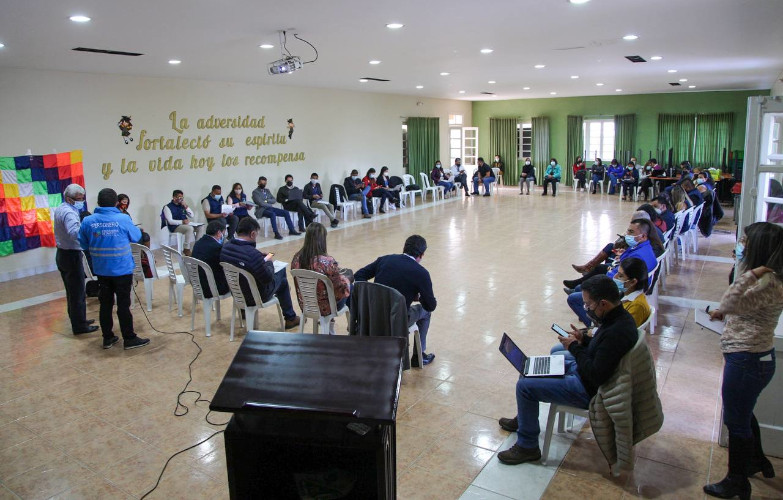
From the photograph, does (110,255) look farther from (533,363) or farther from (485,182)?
(485,182)

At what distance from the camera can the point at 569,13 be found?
5.21 metres

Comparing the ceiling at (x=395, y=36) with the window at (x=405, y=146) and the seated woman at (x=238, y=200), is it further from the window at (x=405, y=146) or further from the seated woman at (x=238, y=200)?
the window at (x=405, y=146)

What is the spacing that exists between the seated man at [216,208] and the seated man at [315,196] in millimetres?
2033

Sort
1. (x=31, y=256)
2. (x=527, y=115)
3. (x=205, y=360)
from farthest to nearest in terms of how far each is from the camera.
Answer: (x=527, y=115) < (x=31, y=256) < (x=205, y=360)

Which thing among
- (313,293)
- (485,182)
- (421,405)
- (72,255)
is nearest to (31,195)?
(72,255)

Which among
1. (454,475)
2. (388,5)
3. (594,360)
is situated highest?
(388,5)

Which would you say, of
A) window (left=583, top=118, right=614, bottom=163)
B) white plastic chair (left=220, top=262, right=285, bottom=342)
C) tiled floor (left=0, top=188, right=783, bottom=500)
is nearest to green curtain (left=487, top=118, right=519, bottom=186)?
window (left=583, top=118, right=614, bottom=163)

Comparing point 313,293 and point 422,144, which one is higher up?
point 422,144

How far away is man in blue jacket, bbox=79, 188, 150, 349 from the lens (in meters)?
4.64

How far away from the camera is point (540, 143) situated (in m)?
18.8

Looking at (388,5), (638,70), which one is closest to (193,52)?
(388,5)

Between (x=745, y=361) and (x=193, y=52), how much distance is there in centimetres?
652

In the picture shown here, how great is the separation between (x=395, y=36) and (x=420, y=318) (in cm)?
341

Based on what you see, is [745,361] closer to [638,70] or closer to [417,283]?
[417,283]
